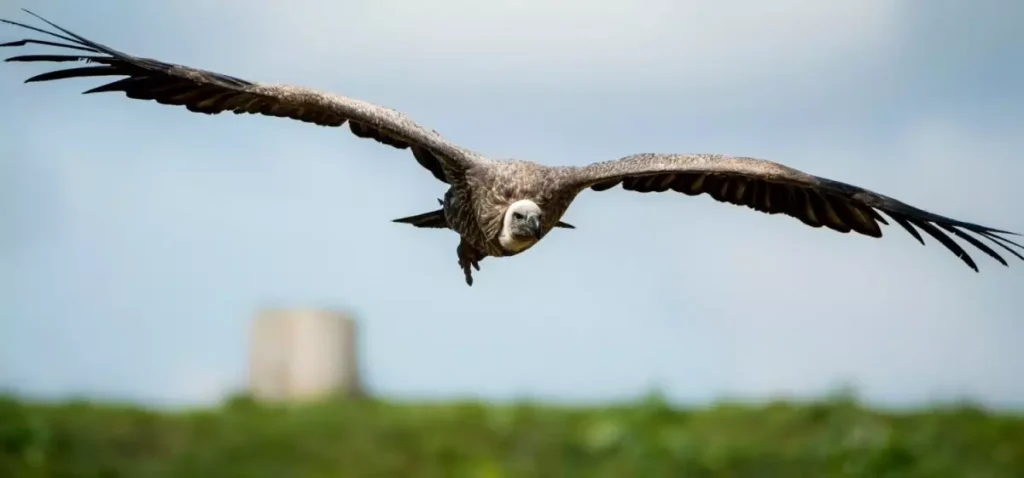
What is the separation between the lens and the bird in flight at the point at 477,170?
10438 mm

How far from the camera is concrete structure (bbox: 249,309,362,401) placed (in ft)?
79.8

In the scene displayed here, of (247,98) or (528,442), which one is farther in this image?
(528,442)

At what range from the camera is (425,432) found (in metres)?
20.5

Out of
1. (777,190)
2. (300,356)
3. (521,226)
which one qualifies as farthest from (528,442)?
(521,226)

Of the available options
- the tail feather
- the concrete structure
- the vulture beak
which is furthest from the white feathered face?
the concrete structure

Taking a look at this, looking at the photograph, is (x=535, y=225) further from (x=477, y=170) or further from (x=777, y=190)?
(x=777, y=190)

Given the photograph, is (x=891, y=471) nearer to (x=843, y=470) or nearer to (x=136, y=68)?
(x=843, y=470)

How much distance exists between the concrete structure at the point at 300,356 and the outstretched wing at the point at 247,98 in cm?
1331

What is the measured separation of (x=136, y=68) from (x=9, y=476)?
1017 cm

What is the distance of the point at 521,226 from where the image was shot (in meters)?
10.3

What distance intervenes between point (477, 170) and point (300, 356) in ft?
47.0

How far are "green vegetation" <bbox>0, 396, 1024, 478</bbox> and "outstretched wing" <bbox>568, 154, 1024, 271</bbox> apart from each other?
819cm

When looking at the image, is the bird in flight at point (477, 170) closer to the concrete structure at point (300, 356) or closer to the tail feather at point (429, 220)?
the tail feather at point (429, 220)

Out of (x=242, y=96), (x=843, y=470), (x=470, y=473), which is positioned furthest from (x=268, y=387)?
(x=242, y=96)
